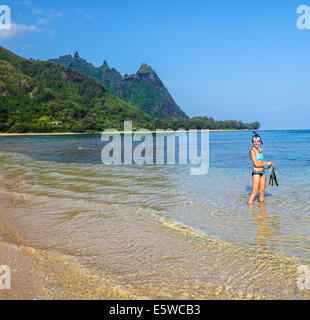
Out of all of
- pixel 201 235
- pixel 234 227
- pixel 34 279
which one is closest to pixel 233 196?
pixel 234 227

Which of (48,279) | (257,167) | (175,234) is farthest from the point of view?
(257,167)

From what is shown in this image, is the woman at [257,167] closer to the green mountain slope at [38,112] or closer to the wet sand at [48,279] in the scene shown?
the wet sand at [48,279]

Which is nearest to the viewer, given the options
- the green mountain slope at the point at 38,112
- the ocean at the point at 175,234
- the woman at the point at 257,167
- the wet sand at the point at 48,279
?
the wet sand at the point at 48,279

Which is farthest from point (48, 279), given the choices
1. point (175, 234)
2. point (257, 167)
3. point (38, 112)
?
point (38, 112)

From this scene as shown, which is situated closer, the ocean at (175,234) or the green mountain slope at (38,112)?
the ocean at (175,234)

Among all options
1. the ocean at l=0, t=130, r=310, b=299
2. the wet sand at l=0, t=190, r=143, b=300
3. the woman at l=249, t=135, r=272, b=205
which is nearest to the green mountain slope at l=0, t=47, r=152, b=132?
the ocean at l=0, t=130, r=310, b=299

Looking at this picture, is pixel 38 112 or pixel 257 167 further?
pixel 38 112

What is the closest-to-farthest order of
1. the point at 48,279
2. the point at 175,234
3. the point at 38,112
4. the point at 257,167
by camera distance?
the point at 48,279, the point at 175,234, the point at 257,167, the point at 38,112

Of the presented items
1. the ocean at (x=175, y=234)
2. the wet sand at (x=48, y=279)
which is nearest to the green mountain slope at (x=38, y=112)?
the ocean at (x=175, y=234)

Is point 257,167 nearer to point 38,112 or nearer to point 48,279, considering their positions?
point 48,279

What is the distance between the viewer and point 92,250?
5.82 metres

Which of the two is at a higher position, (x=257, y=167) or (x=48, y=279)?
(x=257, y=167)

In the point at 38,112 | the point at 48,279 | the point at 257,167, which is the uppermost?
the point at 38,112
